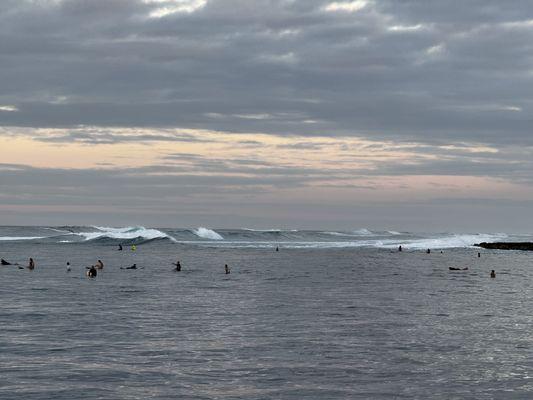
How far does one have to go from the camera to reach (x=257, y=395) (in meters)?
21.4

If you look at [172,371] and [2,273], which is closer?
[172,371]

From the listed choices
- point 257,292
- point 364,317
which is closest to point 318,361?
point 364,317

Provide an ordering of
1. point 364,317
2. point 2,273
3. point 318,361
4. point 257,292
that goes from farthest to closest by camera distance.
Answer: point 2,273 < point 257,292 < point 364,317 < point 318,361

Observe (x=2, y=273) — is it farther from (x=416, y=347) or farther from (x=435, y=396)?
(x=435, y=396)

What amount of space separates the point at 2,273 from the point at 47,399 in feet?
163

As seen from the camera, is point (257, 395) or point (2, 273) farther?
point (2, 273)

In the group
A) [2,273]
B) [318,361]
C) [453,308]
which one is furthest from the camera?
[2,273]

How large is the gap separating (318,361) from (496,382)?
6.21 m

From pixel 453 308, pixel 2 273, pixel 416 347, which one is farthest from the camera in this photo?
pixel 2 273

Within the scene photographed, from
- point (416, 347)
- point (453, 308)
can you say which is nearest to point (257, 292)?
point (453, 308)

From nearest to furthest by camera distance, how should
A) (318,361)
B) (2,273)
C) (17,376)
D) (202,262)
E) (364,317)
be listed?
(17,376) → (318,361) → (364,317) → (2,273) → (202,262)

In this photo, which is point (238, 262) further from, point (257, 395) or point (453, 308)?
point (257, 395)

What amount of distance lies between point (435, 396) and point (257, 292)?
30.7 meters

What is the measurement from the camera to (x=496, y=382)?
77.4ft
